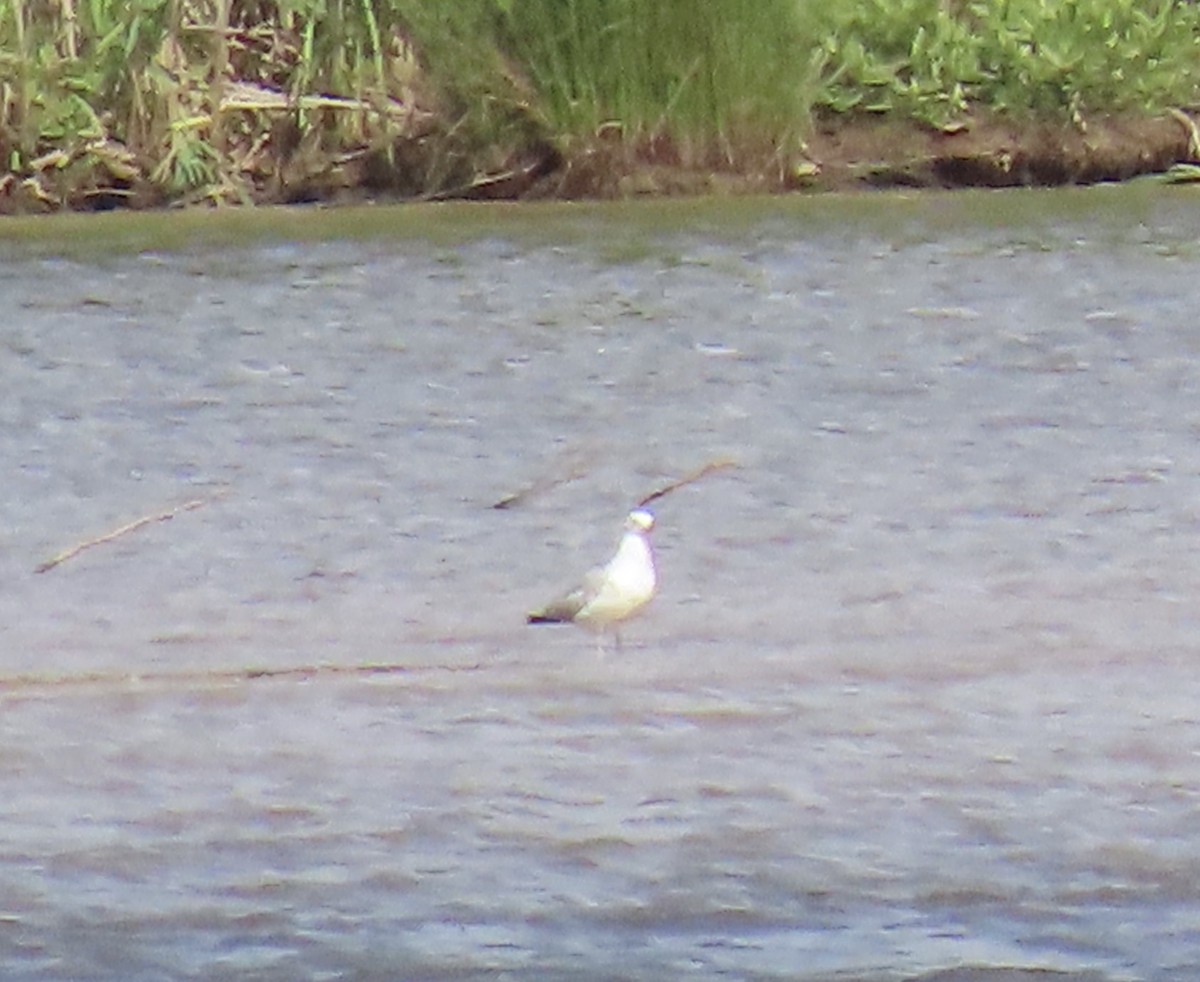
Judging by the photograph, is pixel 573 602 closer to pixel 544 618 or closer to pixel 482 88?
pixel 544 618

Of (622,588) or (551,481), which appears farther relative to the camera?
(551,481)

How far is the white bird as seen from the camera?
6500 millimetres

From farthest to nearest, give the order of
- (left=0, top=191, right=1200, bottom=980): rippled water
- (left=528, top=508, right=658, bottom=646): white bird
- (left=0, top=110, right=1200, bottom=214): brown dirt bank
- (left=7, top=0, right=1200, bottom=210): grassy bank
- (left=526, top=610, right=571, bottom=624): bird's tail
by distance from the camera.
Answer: (left=0, top=110, right=1200, bottom=214): brown dirt bank
(left=7, top=0, right=1200, bottom=210): grassy bank
(left=526, top=610, right=571, bottom=624): bird's tail
(left=528, top=508, right=658, bottom=646): white bird
(left=0, top=191, right=1200, bottom=980): rippled water

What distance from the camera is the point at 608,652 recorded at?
6.50 m

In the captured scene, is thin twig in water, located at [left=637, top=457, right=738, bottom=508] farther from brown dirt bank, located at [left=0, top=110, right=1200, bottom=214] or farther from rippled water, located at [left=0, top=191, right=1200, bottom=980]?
brown dirt bank, located at [left=0, top=110, right=1200, bottom=214]

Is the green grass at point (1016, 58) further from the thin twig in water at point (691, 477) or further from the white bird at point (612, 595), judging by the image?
the white bird at point (612, 595)

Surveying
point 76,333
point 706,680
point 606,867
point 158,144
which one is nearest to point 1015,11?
point 158,144

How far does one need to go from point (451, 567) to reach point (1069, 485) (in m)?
1.90

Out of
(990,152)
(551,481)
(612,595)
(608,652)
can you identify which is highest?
(612,595)

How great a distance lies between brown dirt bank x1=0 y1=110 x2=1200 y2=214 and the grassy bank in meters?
0.02

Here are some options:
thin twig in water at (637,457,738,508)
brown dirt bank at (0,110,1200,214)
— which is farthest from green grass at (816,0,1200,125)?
thin twig in water at (637,457,738,508)

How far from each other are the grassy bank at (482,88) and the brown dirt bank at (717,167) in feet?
0.05

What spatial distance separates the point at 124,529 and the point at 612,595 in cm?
185

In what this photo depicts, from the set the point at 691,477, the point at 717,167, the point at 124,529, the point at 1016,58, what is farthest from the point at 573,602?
the point at 1016,58
